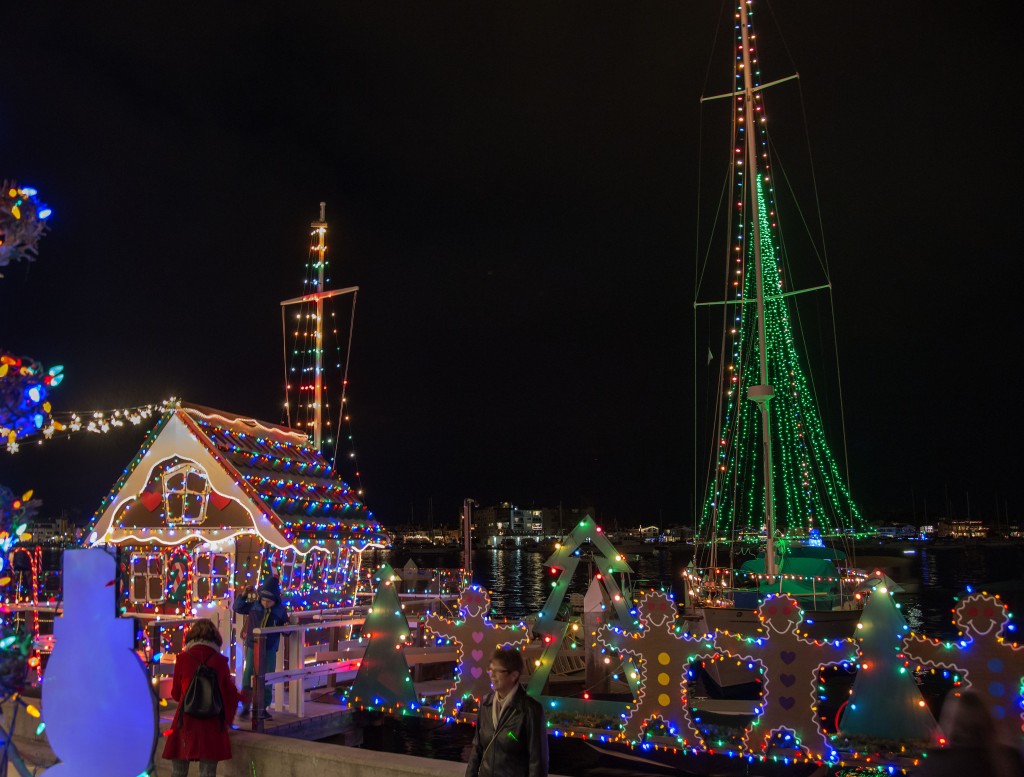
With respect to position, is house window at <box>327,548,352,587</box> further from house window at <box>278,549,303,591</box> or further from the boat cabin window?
house window at <box>278,549,303,591</box>

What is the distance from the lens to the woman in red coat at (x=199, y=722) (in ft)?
22.3

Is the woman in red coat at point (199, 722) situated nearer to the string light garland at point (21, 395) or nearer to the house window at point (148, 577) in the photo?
the string light garland at point (21, 395)

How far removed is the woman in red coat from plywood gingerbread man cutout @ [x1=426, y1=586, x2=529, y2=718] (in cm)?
417

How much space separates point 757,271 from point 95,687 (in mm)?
21206

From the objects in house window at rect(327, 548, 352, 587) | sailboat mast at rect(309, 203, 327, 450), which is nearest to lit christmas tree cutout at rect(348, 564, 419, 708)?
house window at rect(327, 548, 352, 587)

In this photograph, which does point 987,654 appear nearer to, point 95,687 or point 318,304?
point 95,687

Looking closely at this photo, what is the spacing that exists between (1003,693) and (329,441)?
1796cm

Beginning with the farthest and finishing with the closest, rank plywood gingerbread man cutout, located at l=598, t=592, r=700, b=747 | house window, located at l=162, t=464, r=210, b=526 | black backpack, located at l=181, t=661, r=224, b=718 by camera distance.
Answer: house window, located at l=162, t=464, r=210, b=526 → plywood gingerbread man cutout, located at l=598, t=592, r=700, b=747 → black backpack, located at l=181, t=661, r=224, b=718

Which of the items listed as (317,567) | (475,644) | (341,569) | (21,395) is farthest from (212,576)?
(21,395)

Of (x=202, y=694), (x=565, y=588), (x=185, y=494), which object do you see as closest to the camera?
(x=202, y=694)

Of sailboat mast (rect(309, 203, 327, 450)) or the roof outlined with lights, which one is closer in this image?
the roof outlined with lights

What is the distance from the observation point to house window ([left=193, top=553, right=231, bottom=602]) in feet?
49.2

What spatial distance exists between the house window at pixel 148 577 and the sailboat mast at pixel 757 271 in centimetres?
1519

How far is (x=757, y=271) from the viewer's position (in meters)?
25.0
